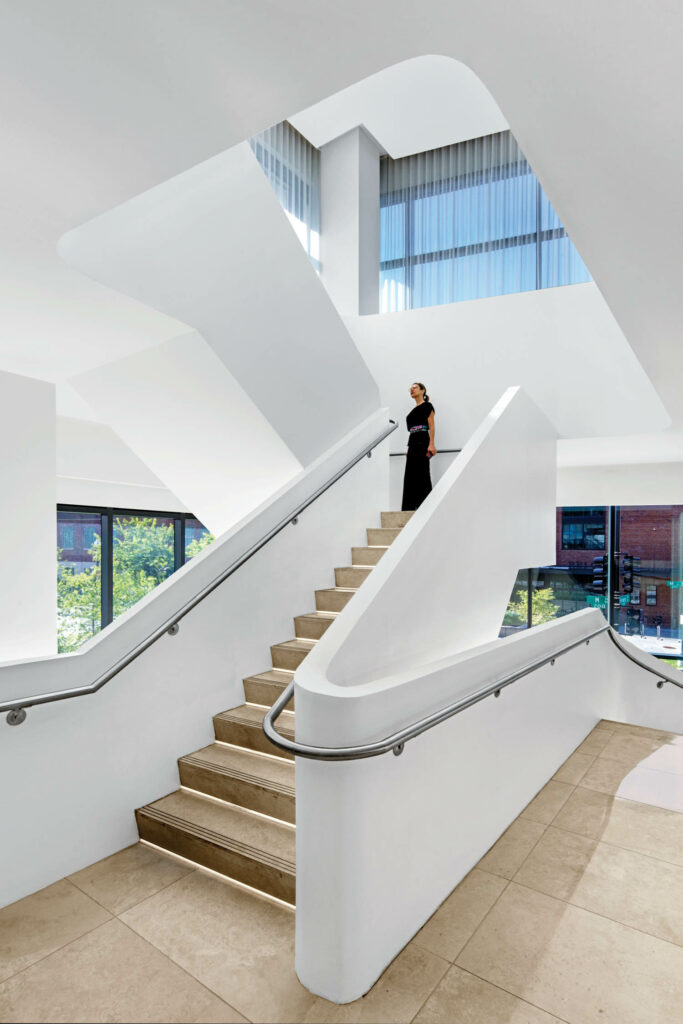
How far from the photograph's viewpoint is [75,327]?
426 centimetres

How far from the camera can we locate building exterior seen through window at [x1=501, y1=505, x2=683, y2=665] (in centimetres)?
1330

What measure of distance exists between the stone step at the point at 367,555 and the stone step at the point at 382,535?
233mm

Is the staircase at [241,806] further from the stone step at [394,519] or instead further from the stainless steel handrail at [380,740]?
the stone step at [394,519]

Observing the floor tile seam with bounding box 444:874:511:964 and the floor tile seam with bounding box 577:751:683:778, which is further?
the floor tile seam with bounding box 577:751:683:778

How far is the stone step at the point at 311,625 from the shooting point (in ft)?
14.0

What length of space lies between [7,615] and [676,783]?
4935 mm

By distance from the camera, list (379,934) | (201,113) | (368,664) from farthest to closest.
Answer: (368,664)
(201,113)
(379,934)

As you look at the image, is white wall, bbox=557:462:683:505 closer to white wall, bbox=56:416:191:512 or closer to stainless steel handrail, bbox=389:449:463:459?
stainless steel handrail, bbox=389:449:463:459

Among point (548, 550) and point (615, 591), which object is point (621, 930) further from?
point (615, 591)

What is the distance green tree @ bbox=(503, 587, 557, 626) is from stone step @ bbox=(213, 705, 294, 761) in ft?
37.7

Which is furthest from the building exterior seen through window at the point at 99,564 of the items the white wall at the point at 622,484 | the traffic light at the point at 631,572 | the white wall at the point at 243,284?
the traffic light at the point at 631,572

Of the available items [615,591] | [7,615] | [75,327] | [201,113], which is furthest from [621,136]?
[615,591]

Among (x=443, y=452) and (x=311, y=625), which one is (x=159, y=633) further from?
(x=443, y=452)

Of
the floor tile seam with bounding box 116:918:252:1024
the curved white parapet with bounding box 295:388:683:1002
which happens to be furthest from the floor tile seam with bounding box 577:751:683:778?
the floor tile seam with bounding box 116:918:252:1024
